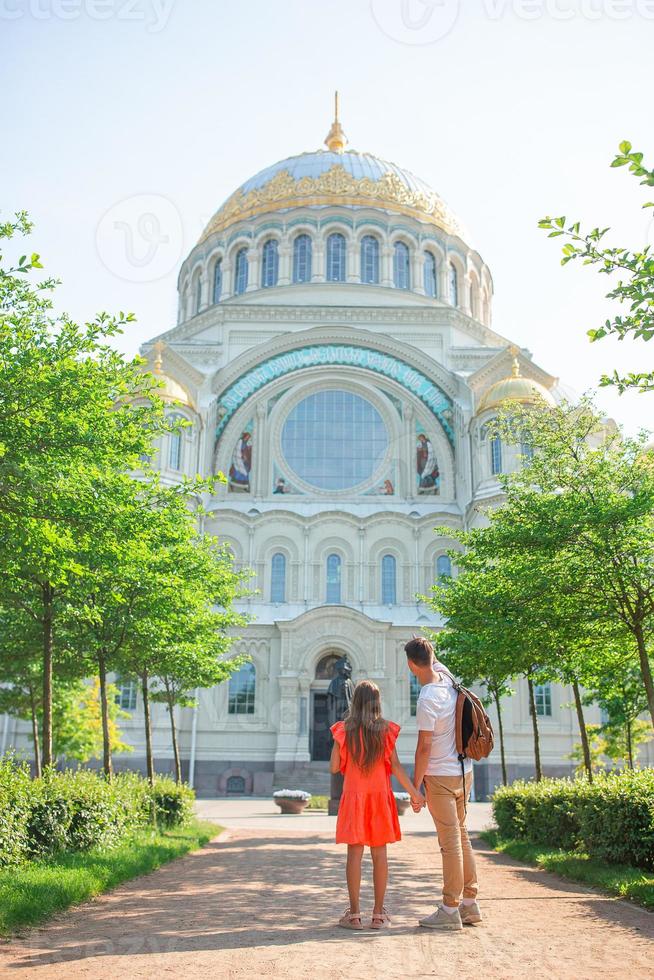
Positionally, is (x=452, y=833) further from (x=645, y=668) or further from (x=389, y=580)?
(x=389, y=580)

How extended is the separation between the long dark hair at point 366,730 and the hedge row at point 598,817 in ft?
14.0

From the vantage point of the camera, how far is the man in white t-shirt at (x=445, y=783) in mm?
6695

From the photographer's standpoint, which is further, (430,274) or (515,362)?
(430,274)

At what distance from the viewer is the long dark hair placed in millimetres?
6902

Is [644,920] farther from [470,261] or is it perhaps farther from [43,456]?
[470,261]

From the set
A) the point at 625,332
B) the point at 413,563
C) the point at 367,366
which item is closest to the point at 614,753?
the point at 413,563

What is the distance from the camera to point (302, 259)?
1858 inches

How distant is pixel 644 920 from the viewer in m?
7.56

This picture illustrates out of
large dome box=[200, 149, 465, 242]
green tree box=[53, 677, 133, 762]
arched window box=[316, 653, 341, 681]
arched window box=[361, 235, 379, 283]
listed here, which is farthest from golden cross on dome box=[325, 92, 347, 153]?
green tree box=[53, 677, 133, 762]

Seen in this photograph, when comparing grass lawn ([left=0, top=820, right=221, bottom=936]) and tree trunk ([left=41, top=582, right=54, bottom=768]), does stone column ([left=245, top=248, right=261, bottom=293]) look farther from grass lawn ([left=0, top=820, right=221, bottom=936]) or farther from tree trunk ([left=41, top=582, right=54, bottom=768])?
grass lawn ([left=0, top=820, right=221, bottom=936])

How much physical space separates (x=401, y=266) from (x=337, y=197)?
524 centimetres

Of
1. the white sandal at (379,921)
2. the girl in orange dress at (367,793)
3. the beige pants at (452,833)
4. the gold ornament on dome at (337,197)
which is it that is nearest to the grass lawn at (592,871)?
the beige pants at (452,833)

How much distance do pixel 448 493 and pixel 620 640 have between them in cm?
2499

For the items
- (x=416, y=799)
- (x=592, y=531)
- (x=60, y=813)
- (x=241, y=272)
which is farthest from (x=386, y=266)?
(x=416, y=799)
